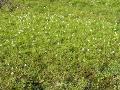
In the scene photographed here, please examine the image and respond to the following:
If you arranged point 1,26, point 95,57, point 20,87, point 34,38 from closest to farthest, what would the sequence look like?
point 20,87
point 95,57
point 34,38
point 1,26

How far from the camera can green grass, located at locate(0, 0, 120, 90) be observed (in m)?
15.7

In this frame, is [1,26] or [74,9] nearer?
[1,26]

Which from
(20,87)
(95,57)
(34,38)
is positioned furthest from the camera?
(34,38)

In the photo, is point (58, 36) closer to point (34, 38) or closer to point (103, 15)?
point (34, 38)

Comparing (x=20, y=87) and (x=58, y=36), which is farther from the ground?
(x=58, y=36)

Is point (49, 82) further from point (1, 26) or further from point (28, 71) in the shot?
point (1, 26)

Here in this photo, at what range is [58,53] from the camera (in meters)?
16.9

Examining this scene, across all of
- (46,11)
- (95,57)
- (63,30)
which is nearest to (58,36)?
(63,30)

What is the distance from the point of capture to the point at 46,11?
23.7m

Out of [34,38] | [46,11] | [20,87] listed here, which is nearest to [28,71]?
[20,87]

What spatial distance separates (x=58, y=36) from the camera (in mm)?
18047

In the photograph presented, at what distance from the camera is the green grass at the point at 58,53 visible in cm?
1570

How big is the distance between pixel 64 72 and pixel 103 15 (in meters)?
8.36

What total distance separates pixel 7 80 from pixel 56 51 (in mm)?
A: 2906
